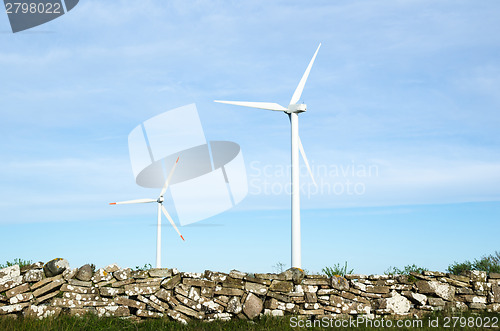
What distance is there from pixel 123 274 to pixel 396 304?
7729 mm

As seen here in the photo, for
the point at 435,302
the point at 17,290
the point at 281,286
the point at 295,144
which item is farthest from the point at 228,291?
the point at 295,144

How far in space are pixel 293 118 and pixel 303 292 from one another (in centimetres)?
791

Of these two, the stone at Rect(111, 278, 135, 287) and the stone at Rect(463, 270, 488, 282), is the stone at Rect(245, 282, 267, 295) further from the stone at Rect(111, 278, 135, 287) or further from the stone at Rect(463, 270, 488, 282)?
the stone at Rect(463, 270, 488, 282)

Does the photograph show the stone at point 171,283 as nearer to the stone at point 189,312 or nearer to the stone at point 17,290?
the stone at point 189,312

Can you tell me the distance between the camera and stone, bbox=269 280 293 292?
13273 mm

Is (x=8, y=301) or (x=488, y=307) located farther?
(x=488, y=307)

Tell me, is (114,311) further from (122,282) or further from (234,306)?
(234,306)

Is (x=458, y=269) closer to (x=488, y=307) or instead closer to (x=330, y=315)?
(x=488, y=307)

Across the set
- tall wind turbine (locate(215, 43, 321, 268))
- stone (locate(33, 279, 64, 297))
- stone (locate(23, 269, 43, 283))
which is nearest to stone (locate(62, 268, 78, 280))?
stone (locate(33, 279, 64, 297))

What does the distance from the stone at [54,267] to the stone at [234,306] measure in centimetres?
456

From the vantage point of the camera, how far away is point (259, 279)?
13312 millimetres

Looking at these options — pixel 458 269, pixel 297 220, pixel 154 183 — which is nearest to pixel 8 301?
pixel 297 220

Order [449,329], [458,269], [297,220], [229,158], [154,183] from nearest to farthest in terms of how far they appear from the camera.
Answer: [449,329] < [297,220] < [458,269] < [229,158] < [154,183]

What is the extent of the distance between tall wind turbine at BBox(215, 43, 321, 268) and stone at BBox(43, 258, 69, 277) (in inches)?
283
